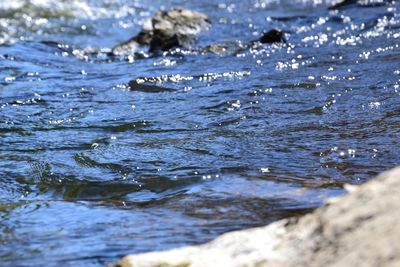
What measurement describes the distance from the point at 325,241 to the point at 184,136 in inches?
107

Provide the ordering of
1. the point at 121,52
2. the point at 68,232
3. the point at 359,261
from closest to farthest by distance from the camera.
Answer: the point at 359,261
the point at 68,232
the point at 121,52

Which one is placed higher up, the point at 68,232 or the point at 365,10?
the point at 365,10

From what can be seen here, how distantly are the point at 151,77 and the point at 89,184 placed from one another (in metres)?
3.06

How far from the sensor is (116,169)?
452 cm

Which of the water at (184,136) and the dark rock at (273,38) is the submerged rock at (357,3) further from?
the dark rock at (273,38)

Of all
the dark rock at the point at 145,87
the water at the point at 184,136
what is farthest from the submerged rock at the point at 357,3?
the dark rock at the point at 145,87

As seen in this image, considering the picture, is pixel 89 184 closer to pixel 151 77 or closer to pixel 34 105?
pixel 34 105

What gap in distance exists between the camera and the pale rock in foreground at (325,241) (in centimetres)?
237

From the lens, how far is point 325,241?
8.27 ft

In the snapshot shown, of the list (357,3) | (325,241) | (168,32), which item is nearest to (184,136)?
(325,241)

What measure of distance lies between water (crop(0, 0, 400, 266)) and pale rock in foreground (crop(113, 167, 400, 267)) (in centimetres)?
35

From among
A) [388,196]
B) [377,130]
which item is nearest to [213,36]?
[377,130]

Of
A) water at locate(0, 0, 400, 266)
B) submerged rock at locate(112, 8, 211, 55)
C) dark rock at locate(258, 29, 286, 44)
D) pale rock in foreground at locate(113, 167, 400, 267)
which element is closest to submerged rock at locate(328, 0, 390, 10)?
water at locate(0, 0, 400, 266)

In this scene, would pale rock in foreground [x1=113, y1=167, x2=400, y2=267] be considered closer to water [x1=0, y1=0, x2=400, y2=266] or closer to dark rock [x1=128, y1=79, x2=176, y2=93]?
water [x1=0, y1=0, x2=400, y2=266]
